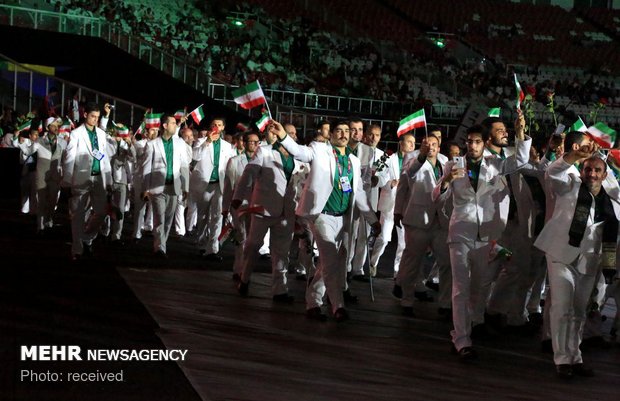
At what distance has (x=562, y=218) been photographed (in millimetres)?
8531

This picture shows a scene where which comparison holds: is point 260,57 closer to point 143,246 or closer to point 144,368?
point 143,246

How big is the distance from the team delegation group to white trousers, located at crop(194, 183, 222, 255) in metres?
0.02

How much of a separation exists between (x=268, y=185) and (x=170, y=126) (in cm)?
390

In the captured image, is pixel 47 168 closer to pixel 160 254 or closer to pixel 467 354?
pixel 160 254

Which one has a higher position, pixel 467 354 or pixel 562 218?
pixel 562 218

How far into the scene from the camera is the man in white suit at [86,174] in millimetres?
13867

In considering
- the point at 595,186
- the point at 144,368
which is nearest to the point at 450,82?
the point at 595,186

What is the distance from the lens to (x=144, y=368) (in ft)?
24.2

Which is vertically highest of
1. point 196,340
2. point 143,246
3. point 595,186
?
point 595,186

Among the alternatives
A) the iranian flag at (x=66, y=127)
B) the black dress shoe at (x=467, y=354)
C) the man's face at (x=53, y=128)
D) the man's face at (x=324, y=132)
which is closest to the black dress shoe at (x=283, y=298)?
the man's face at (x=324, y=132)

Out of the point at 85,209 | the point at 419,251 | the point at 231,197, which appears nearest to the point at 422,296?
the point at 419,251

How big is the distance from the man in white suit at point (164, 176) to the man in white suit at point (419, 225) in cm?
464

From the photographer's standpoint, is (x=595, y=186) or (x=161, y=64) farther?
(x=161, y=64)

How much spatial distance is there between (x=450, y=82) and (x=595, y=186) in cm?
2178
